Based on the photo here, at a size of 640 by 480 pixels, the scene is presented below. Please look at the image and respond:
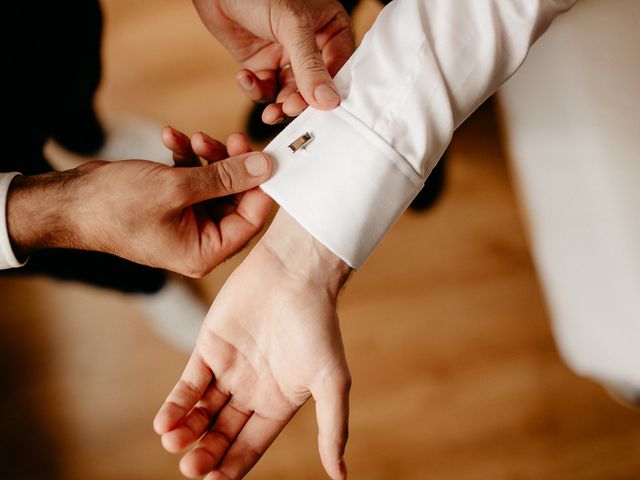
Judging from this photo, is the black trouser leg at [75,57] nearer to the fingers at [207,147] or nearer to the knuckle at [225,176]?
the fingers at [207,147]

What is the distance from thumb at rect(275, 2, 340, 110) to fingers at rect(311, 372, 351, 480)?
382mm

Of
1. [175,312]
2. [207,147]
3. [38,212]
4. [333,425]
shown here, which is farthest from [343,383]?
[175,312]

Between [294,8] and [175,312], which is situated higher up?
Result: [294,8]

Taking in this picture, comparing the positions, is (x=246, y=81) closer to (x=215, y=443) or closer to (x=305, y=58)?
(x=305, y=58)

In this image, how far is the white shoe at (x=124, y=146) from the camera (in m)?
1.39

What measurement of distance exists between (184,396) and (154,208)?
0.27 metres

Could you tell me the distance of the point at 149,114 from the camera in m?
1.43

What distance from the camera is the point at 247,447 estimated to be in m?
0.74

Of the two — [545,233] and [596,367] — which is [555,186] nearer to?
[545,233]

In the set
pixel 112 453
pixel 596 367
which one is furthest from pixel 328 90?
pixel 112 453

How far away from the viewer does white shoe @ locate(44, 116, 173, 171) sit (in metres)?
1.39

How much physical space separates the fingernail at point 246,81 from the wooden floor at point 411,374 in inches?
18.5

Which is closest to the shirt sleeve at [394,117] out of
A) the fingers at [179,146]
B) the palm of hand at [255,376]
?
the palm of hand at [255,376]

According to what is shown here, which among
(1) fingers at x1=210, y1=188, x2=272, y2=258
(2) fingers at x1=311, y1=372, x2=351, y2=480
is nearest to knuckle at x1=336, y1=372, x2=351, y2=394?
(2) fingers at x1=311, y1=372, x2=351, y2=480
